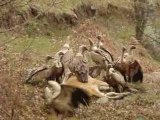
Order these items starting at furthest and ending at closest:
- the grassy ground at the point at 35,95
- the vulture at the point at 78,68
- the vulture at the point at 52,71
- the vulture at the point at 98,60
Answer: the vulture at the point at 98,60 → the vulture at the point at 52,71 → the vulture at the point at 78,68 → the grassy ground at the point at 35,95

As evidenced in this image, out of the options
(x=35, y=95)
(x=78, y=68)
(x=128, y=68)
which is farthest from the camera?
(x=128, y=68)

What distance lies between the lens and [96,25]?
21.7m

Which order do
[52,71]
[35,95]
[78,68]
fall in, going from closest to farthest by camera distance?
[35,95], [78,68], [52,71]

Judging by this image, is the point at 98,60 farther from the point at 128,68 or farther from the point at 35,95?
the point at 35,95

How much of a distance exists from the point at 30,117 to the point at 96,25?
11872 mm

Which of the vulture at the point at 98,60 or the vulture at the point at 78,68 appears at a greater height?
the vulture at the point at 78,68

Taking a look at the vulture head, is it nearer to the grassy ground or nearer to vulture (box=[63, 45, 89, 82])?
vulture (box=[63, 45, 89, 82])

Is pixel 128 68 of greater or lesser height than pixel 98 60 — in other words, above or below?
below

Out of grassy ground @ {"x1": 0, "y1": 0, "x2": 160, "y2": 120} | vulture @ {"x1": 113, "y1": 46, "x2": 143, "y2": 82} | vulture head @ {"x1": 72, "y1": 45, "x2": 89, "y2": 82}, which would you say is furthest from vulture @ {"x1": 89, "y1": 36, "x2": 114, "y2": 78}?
vulture head @ {"x1": 72, "y1": 45, "x2": 89, "y2": 82}

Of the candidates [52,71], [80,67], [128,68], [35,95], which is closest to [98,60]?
[128,68]

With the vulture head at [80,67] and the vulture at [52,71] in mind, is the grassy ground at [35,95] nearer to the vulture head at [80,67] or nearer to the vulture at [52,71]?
the vulture at [52,71]

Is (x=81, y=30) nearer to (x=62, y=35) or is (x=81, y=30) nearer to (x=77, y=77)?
(x=62, y=35)

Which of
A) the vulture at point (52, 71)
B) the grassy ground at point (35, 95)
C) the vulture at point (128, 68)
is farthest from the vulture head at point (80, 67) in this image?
the vulture at point (128, 68)

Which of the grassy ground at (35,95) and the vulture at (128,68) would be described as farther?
the vulture at (128,68)
